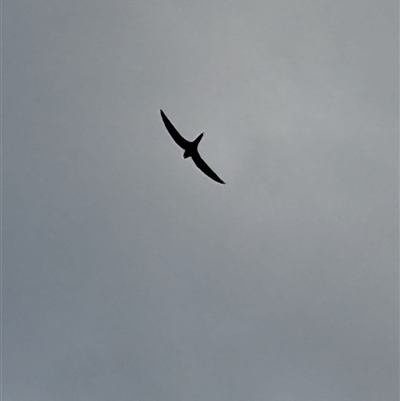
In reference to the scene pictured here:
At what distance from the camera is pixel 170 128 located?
50.7 m

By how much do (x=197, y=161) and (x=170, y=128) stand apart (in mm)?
3965

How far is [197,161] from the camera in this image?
52.0 meters
